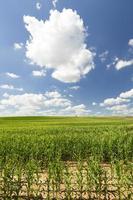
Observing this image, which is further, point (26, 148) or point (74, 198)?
point (26, 148)

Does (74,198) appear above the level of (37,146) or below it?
below

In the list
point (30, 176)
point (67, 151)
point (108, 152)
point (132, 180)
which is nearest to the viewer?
point (132, 180)

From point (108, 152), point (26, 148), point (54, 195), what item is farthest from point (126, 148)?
point (54, 195)

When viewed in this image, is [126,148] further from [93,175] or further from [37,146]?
[93,175]

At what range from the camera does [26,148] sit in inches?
714

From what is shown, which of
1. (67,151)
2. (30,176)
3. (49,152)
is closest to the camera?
(30,176)

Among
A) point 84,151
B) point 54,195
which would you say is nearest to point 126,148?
point 84,151

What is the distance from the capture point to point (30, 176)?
1120cm

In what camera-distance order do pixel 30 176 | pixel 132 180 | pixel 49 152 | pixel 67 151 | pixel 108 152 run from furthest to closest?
pixel 67 151 < pixel 108 152 < pixel 49 152 < pixel 30 176 < pixel 132 180

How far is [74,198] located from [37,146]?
7853 mm

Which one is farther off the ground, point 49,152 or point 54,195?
point 49,152

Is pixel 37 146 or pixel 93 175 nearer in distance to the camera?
pixel 93 175

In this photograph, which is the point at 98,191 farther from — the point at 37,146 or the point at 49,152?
the point at 37,146

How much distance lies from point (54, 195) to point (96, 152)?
24.9ft
